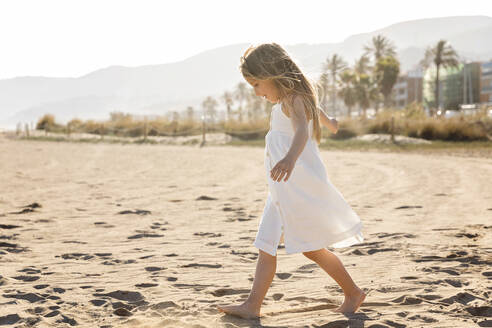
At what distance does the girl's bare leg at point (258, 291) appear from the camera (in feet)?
8.54

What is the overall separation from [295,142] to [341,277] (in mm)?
738

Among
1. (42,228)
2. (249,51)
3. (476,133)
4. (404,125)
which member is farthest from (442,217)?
(404,125)

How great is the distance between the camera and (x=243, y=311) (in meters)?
2.59

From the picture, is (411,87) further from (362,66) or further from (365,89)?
(365,89)

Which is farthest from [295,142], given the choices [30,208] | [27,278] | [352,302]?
[30,208]

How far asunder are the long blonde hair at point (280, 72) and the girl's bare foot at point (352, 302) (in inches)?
35.7

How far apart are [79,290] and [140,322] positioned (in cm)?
69

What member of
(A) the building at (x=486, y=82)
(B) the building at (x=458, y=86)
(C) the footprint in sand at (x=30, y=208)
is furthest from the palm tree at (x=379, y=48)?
(C) the footprint in sand at (x=30, y=208)

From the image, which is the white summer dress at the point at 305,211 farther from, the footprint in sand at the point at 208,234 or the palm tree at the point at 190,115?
the palm tree at the point at 190,115

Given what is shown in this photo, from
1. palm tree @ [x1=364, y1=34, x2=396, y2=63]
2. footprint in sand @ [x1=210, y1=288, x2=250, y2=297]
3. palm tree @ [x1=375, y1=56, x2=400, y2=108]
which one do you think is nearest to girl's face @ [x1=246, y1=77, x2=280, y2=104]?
footprint in sand @ [x1=210, y1=288, x2=250, y2=297]

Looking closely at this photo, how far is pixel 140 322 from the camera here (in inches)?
98.7

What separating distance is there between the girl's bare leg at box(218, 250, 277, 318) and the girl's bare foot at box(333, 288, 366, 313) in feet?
1.26

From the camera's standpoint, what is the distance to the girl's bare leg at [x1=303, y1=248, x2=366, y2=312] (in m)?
2.63

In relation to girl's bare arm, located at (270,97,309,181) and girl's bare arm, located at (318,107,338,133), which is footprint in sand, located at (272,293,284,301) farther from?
girl's bare arm, located at (318,107,338,133)
